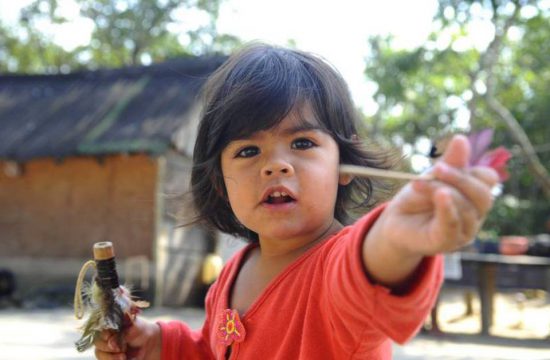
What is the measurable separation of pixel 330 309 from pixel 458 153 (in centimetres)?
46

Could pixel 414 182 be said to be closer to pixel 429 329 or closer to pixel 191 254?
pixel 429 329

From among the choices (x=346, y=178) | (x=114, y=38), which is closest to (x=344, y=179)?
(x=346, y=178)

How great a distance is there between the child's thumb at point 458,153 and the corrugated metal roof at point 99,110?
8.70 metres

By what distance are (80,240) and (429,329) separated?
19.0ft

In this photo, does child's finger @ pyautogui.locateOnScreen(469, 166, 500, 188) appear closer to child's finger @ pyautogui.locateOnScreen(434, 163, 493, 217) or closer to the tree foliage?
child's finger @ pyautogui.locateOnScreen(434, 163, 493, 217)

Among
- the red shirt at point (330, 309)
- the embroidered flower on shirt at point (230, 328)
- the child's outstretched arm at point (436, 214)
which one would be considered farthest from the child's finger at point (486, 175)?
the embroidered flower on shirt at point (230, 328)

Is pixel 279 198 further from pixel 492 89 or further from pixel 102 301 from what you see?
pixel 492 89

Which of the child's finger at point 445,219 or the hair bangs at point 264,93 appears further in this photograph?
the hair bangs at point 264,93

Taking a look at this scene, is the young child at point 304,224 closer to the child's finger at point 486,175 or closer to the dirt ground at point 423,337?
the child's finger at point 486,175

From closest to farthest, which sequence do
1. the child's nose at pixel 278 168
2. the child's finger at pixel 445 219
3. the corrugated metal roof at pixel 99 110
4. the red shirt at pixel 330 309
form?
the child's finger at pixel 445 219 < the red shirt at pixel 330 309 < the child's nose at pixel 278 168 < the corrugated metal roof at pixel 99 110

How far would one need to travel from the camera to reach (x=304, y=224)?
1520mm

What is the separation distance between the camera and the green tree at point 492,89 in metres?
9.20

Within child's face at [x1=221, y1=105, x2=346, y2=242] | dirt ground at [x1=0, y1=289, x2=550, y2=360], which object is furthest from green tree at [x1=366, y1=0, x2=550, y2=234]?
child's face at [x1=221, y1=105, x2=346, y2=242]

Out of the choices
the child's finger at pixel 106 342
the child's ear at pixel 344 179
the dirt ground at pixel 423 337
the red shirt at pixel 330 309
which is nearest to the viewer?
the red shirt at pixel 330 309
